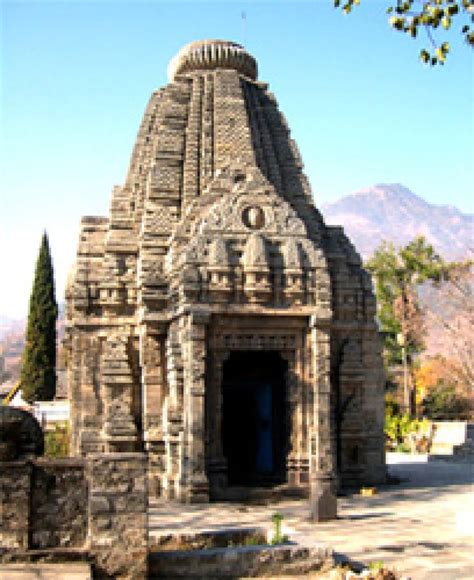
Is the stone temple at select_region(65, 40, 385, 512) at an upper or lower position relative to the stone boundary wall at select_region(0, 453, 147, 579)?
upper

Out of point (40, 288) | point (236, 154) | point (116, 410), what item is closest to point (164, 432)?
point (116, 410)

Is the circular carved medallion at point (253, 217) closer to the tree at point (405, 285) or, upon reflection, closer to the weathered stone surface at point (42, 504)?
the weathered stone surface at point (42, 504)

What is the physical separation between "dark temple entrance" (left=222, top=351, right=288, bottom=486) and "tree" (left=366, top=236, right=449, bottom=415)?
1907 cm

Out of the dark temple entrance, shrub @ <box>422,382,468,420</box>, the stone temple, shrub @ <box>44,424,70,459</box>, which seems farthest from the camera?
shrub @ <box>422,382,468,420</box>

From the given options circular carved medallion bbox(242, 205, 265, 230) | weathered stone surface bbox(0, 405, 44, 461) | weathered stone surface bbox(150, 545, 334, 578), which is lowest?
weathered stone surface bbox(150, 545, 334, 578)

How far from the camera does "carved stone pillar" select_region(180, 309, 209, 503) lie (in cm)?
1319

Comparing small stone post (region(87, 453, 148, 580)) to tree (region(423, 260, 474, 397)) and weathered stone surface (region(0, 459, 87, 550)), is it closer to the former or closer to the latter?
weathered stone surface (region(0, 459, 87, 550))

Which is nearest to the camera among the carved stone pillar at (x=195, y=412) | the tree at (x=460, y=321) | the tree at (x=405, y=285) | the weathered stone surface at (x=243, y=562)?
the weathered stone surface at (x=243, y=562)

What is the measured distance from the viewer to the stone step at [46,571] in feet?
21.9

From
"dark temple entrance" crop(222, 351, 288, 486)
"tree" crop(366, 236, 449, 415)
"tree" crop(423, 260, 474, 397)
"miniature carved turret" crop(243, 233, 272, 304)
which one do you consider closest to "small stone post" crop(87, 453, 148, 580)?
"miniature carved turret" crop(243, 233, 272, 304)

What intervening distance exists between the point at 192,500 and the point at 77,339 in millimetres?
4456

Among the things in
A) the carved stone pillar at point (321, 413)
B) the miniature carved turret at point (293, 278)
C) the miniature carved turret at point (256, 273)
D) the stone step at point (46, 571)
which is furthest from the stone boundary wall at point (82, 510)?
the miniature carved turret at point (293, 278)

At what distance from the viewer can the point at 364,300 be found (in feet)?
52.9

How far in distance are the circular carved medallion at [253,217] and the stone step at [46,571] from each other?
848cm
